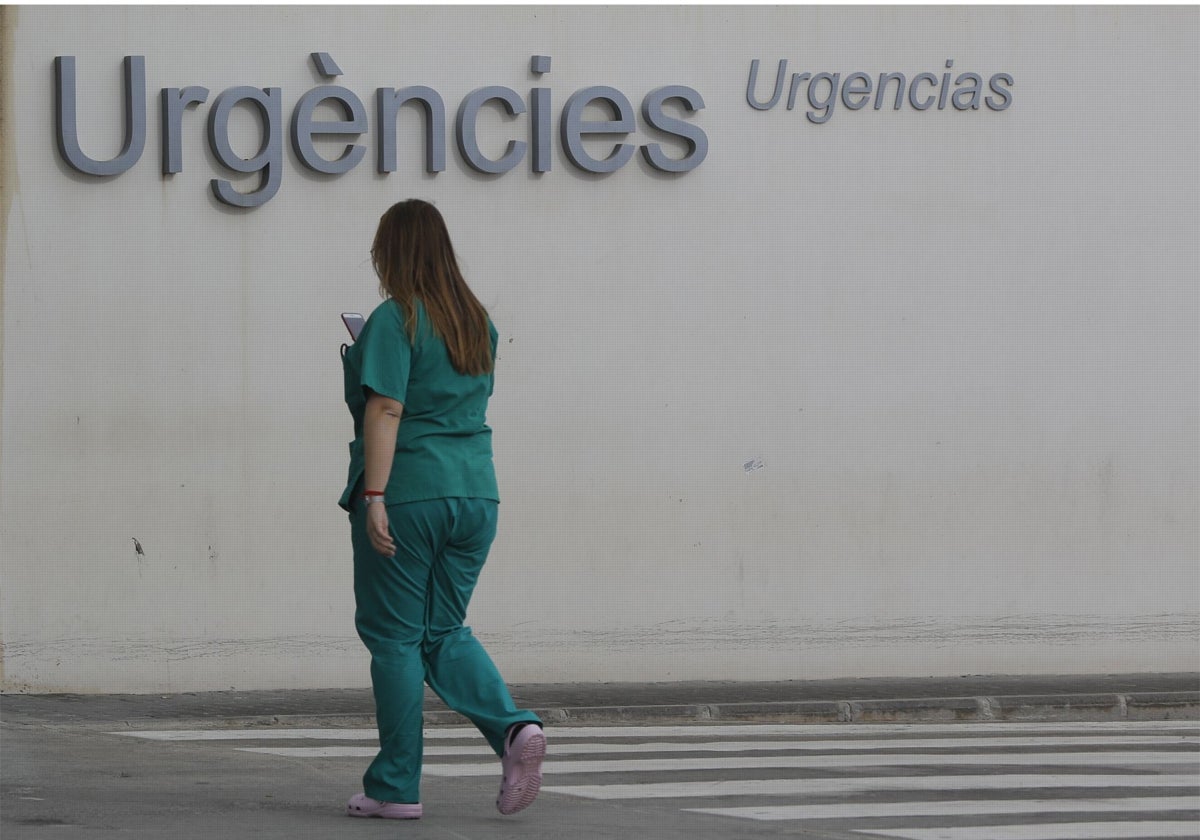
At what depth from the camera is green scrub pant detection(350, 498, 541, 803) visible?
18.7 feet

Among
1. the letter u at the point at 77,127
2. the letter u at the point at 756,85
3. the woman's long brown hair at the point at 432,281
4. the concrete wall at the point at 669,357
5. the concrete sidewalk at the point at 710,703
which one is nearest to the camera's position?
the woman's long brown hair at the point at 432,281

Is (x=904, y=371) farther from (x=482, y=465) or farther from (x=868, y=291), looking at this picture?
(x=482, y=465)

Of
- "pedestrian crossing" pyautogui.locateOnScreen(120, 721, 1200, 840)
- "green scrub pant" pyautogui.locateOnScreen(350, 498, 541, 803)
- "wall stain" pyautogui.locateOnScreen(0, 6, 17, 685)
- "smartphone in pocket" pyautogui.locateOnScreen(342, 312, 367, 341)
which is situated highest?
"wall stain" pyautogui.locateOnScreen(0, 6, 17, 685)

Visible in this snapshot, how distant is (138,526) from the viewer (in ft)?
36.0

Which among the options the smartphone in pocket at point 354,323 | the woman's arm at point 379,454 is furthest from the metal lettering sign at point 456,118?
the woman's arm at point 379,454

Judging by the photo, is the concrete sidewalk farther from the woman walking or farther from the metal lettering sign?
the woman walking

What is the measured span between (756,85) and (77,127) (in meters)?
4.08

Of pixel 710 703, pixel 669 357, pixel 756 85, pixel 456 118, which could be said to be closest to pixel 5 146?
pixel 456 118

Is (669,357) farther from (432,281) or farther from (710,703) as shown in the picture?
(432,281)

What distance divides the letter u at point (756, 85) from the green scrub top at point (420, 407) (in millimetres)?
6080

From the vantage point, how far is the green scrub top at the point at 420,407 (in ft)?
18.7

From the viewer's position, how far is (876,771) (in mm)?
7711

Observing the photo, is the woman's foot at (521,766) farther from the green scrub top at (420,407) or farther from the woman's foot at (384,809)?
the green scrub top at (420,407)

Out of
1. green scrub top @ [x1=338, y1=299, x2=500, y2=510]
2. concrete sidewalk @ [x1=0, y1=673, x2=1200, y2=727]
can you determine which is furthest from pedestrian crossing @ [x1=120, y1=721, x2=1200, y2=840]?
green scrub top @ [x1=338, y1=299, x2=500, y2=510]
